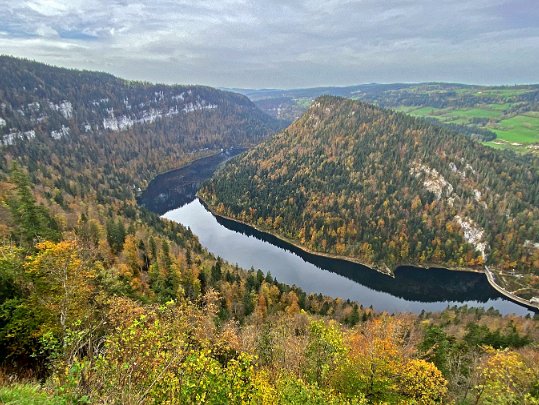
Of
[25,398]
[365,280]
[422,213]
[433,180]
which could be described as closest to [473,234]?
[422,213]

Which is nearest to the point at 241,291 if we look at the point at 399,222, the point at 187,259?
the point at 187,259

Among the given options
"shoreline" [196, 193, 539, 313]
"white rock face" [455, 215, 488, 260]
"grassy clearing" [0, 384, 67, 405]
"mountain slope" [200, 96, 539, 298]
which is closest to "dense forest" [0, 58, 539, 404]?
"grassy clearing" [0, 384, 67, 405]

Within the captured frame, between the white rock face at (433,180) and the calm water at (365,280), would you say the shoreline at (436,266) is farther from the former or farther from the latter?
the white rock face at (433,180)

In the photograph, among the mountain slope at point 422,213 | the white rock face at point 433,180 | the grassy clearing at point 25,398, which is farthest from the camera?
the white rock face at point 433,180

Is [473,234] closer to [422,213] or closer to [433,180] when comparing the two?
[422,213]

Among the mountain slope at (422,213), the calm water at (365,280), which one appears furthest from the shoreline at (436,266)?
the mountain slope at (422,213)

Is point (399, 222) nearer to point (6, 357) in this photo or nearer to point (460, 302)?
point (460, 302)
